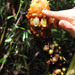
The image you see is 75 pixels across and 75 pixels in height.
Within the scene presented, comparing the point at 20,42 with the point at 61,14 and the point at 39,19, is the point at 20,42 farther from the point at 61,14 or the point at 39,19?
the point at 61,14

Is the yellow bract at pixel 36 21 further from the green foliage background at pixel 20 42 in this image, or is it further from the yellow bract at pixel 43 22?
the green foliage background at pixel 20 42

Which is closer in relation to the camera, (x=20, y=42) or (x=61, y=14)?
(x=61, y=14)

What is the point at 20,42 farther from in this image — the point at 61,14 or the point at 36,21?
the point at 61,14

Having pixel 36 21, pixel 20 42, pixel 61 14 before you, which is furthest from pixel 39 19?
pixel 20 42

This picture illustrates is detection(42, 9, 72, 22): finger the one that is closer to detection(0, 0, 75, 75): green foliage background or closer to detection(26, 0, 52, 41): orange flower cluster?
detection(26, 0, 52, 41): orange flower cluster

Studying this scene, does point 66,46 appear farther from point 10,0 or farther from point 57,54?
point 10,0

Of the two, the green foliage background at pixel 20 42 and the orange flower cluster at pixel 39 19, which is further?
the green foliage background at pixel 20 42

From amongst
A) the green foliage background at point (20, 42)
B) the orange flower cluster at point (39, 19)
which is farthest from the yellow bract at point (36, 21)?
the green foliage background at point (20, 42)

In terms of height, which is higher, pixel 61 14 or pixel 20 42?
pixel 61 14

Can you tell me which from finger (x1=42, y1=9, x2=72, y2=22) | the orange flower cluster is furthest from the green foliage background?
finger (x1=42, y1=9, x2=72, y2=22)
